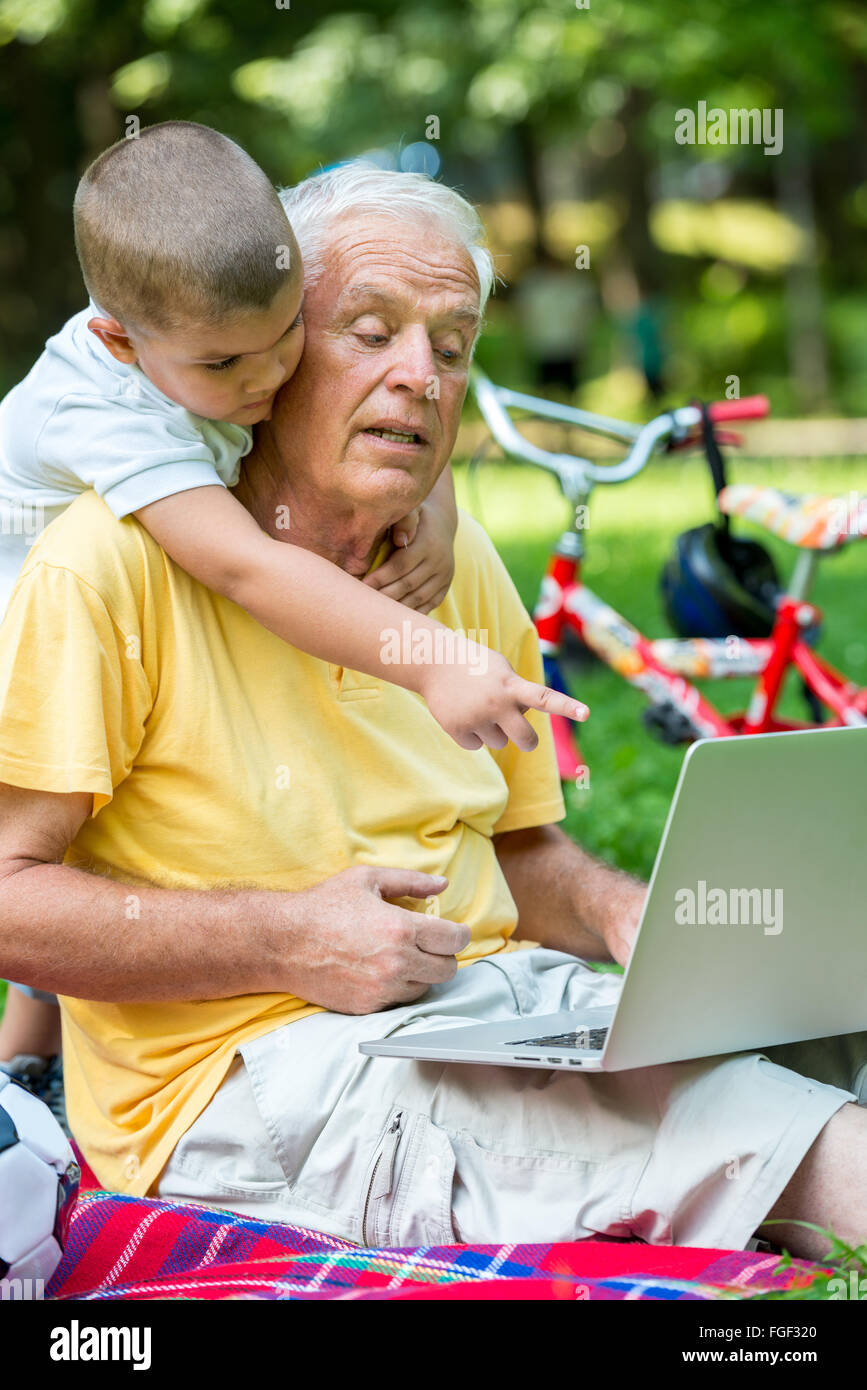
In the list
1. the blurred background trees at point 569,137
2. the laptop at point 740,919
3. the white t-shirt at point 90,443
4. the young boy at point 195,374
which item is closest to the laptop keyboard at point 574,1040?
the laptop at point 740,919

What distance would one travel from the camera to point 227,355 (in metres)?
2.04

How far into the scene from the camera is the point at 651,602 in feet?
28.4

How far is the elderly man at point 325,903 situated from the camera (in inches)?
76.0

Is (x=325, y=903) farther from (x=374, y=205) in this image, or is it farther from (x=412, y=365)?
(x=374, y=205)

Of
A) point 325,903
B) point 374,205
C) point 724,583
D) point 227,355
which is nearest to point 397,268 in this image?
point 374,205

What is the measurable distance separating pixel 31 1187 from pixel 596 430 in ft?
10.9

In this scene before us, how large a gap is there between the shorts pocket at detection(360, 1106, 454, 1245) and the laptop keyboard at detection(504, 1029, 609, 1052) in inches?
6.5

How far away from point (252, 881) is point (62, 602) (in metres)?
0.45

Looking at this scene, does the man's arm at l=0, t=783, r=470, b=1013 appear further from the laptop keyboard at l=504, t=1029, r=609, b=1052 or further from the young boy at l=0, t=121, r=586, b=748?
the young boy at l=0, t=121, r=586, b=748

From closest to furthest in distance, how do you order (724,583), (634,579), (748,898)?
(748,898) < (724,583) < (634,579)

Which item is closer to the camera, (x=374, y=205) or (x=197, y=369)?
(x=197, y=369)

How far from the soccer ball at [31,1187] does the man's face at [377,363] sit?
92 centimetres
